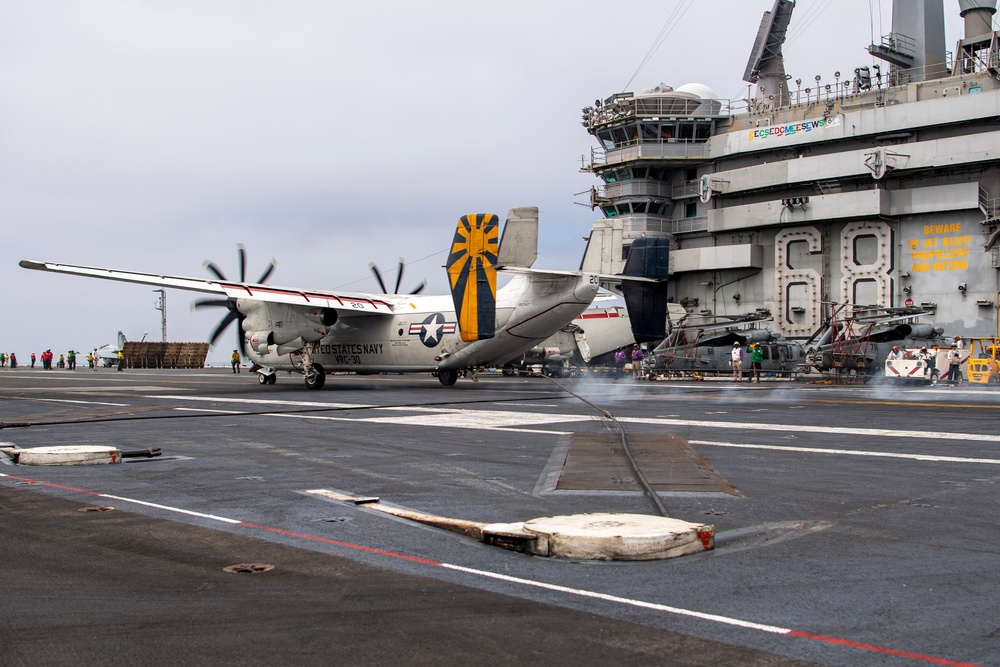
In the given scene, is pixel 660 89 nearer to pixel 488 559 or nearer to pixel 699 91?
pixel 699 91

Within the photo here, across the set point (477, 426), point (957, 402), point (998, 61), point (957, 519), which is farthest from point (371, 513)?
point (998, 61)

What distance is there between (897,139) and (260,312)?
1732 inches

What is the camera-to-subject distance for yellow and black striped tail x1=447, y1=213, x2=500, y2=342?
29.6 meters

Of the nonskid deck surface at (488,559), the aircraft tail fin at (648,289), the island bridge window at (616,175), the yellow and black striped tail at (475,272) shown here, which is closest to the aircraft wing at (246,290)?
the yellow and black striped tail at (475,272)

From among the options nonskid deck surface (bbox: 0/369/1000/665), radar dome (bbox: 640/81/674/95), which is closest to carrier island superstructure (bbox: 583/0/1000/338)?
radar dome (bbox: 640/81/674/95)

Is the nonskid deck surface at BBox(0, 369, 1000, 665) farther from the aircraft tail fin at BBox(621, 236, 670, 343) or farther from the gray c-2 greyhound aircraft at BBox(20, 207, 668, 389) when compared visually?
the gray c-2 greyhound aircraft at BBox(20, 207, 668, 389)

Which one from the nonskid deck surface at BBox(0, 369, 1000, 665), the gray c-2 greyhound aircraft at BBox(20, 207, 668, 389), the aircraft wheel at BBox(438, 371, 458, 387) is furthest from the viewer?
the aircraft wheel at BBox(438, 371, 458, 387)

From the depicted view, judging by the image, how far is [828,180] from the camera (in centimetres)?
5744

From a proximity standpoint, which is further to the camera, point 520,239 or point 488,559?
point 520,239

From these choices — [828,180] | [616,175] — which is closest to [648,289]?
[828,180]

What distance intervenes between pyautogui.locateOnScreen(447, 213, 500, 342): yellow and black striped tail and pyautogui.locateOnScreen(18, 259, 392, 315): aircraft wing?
764 cm

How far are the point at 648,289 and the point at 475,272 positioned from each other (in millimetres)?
6295

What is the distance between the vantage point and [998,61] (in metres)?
52.9

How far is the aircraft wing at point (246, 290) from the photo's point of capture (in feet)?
104
